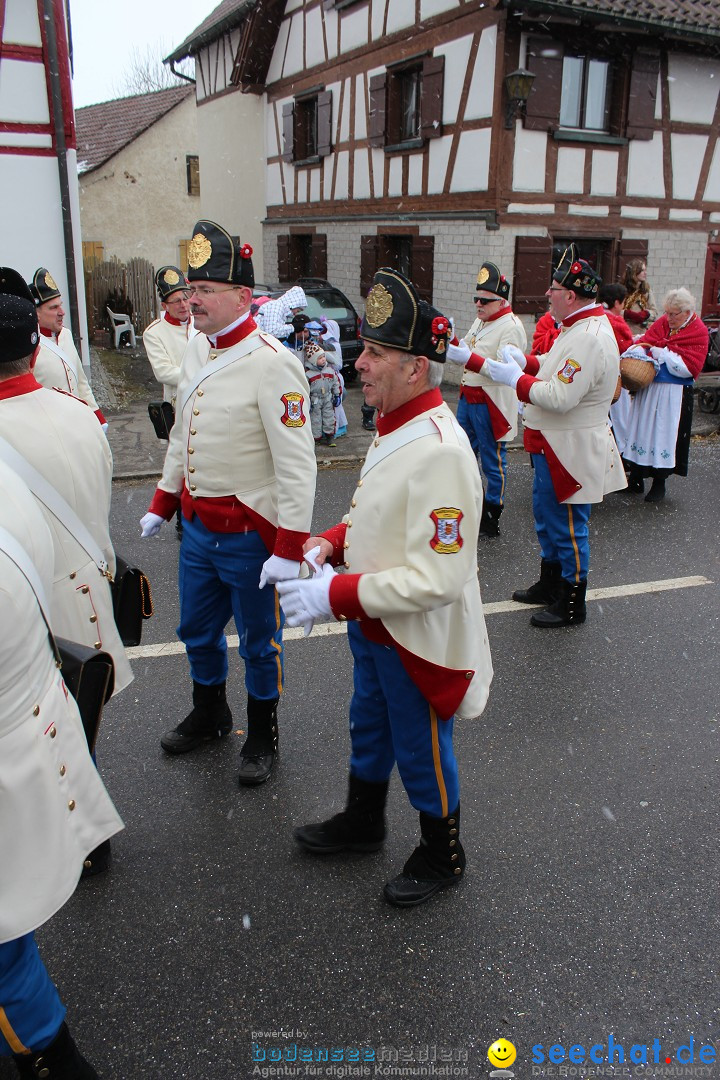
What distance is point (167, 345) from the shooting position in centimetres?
638

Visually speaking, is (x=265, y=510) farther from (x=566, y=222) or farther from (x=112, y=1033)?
(x=566, y=222)

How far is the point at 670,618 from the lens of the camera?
16.8 ft

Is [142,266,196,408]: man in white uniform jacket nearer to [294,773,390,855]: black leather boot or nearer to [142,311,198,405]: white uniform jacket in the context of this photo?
[142,311,198,405]: white uniform jacket

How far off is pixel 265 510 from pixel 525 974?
182 centimetres

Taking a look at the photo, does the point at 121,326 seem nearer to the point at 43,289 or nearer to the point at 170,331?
the point at 170,331

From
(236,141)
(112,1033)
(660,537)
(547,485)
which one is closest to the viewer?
(112,1033)

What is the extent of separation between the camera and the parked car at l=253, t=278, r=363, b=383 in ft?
42.7

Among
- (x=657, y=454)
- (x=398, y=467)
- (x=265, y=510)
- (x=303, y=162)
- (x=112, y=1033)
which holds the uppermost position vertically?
(x=303, y=162)

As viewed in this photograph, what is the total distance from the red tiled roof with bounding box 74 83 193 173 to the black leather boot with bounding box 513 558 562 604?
22281 millimetres

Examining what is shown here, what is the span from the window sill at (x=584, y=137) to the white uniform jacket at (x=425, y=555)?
38.5 ft

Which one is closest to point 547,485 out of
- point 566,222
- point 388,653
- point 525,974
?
point 388,653

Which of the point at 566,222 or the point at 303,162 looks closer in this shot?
the point at 566,222

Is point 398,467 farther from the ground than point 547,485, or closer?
farther from the ground

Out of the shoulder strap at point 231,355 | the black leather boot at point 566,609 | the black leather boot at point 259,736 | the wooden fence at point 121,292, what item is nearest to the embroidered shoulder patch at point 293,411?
the shoulder strap at point 231,355
